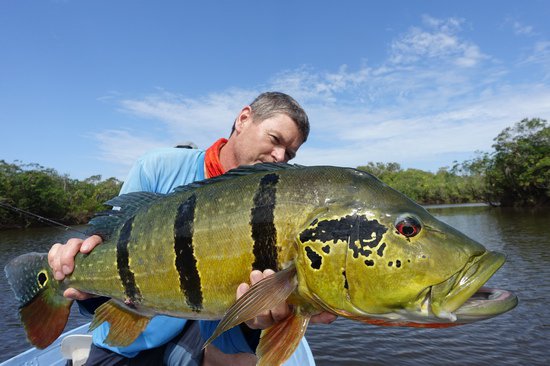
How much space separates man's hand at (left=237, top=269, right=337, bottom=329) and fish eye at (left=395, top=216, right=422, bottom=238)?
69 cm

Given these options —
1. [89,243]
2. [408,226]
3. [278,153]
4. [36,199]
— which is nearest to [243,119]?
[278,153]

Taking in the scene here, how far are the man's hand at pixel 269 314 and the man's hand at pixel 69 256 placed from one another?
1206 mm

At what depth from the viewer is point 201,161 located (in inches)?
148

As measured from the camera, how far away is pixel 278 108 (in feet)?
12.1

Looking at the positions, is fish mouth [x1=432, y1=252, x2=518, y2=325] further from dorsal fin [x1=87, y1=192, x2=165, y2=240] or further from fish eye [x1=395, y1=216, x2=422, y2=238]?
dorsal fin [x1=87, y1=192, x2=165, y2=240]

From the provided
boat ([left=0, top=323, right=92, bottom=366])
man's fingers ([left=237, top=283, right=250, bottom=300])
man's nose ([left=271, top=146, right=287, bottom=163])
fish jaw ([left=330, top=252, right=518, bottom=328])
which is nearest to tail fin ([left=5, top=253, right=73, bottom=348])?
man's fingers ([left=237, top=283, right=250, bottom=300])

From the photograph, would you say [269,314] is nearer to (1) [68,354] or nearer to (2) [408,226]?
(2) [408,226]

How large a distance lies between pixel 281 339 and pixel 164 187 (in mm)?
1999

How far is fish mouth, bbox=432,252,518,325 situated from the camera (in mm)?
1804

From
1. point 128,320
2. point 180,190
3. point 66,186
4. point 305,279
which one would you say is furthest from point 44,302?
point 66,186

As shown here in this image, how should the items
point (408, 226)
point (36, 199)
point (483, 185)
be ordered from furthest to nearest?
point (483, 185)
point (36, 199)
point (408, 226)

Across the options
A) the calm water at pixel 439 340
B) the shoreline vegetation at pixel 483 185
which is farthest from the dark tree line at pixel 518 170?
the calm water at pixel 439 340

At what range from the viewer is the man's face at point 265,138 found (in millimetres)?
3662

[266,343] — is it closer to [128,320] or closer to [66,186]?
[128,320]
